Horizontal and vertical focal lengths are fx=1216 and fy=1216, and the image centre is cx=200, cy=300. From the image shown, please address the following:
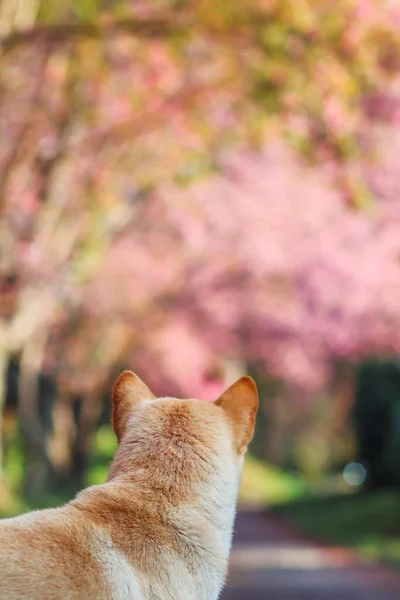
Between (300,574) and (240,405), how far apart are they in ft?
46.5

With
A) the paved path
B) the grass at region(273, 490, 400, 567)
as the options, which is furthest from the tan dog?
the grass at region(273, 490, 400, 567)

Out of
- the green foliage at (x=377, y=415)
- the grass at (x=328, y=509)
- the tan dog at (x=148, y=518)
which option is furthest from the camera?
the green foliage at (x=377, y=415)

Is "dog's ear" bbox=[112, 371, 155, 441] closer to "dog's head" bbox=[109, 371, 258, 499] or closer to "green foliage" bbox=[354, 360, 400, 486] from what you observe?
"dog's head" bbox=[109, 371, 258, 499]

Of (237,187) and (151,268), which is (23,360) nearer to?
(151,268)

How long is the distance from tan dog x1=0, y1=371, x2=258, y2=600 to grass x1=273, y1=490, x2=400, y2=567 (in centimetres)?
1566

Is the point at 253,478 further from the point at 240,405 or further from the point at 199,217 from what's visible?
the point at 240,405

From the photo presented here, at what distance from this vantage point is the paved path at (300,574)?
15.5 metres

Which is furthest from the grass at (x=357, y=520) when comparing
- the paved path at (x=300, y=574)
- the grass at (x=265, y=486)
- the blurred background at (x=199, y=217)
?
the grass at (x=265, y=486)

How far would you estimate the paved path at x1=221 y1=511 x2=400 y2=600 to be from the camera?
50.7 feet

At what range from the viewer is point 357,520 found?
88.9 ft

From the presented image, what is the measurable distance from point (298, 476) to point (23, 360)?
1154 inches

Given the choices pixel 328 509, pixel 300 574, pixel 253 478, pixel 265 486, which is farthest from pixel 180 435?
pixel 253 478

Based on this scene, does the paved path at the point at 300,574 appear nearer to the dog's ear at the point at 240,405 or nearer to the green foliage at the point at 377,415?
the green foliage at the point at 377,415

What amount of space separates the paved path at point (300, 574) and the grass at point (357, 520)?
0.54 meters
